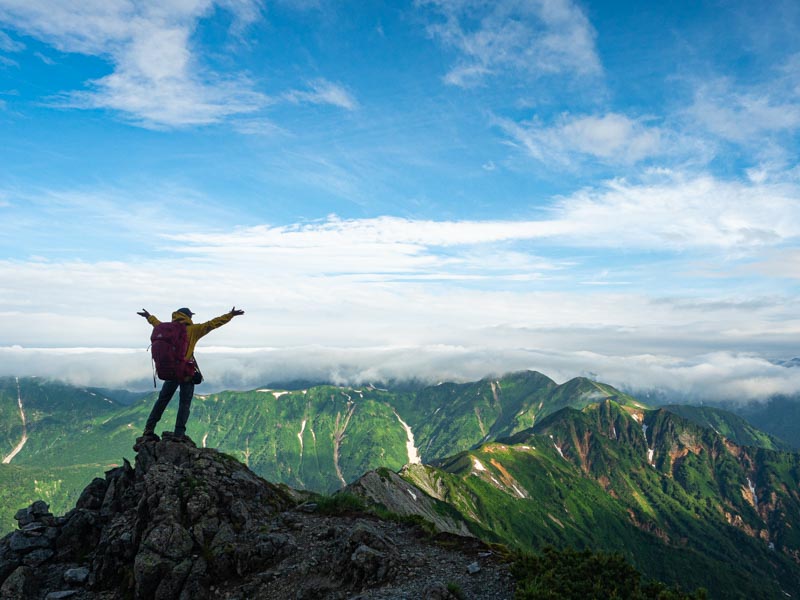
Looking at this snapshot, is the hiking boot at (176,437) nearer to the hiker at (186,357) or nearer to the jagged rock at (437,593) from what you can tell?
the hiker at (186,357)

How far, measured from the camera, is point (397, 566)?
19109mm

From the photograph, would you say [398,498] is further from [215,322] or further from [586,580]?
[586,580]

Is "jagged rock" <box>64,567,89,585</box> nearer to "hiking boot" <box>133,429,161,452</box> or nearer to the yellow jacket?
"hiking boot" <box>133,429,161,452</box>

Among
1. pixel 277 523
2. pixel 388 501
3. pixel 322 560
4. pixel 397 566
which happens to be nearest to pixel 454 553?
pixel 397 566

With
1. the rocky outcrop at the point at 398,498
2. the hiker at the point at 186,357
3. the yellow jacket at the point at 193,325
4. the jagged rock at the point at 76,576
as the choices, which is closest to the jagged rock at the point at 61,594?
the jagged rock at the point at 76,576

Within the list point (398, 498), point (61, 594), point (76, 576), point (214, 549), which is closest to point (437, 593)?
point (214, 549)

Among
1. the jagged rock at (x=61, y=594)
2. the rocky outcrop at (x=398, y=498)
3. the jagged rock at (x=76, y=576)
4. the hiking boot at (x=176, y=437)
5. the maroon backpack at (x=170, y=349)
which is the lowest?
the rocky outcrop at (x=398, y=498)

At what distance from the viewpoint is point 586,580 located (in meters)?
15.3

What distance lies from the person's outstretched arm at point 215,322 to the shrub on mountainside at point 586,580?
65.7 feet

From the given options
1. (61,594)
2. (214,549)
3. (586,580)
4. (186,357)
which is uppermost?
(186,357)

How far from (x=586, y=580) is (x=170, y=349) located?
24.7 m

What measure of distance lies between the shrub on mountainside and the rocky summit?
136cm

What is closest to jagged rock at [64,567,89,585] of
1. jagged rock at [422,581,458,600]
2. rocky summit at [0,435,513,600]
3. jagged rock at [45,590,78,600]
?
rocky summit at [0,435,513,600]

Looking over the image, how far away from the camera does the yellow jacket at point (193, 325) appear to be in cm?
2652
